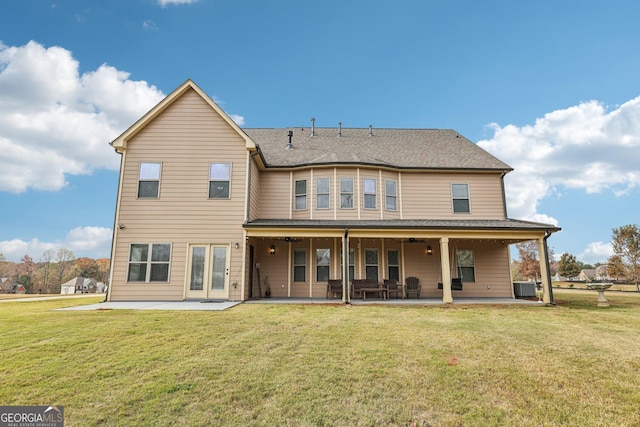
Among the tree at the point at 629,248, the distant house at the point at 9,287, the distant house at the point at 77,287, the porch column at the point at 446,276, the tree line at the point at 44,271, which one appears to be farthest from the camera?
the tree line at the point at 44,271

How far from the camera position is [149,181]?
39.1 ft

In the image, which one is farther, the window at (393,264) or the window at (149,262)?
the window at (393,264)

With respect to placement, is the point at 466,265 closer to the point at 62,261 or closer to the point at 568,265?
the point at 568,265

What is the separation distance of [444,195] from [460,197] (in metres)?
0.74

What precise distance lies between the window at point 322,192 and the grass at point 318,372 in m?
6.84

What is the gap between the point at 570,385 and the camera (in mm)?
3947

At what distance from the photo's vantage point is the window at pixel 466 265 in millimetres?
13742

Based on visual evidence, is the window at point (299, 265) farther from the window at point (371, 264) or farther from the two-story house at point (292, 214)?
the window at point (371, 264)

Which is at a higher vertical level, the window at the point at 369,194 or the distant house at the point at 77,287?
the window at the point at 369,194

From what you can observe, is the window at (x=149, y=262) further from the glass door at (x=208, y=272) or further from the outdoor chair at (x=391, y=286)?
the outdoor chair at (x=391, y=286)

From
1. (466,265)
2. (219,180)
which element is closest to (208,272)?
(219,180)
